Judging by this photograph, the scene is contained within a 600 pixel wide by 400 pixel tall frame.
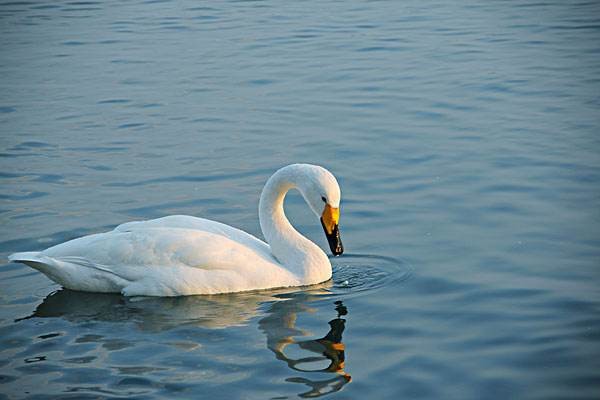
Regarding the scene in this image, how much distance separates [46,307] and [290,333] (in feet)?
7.05

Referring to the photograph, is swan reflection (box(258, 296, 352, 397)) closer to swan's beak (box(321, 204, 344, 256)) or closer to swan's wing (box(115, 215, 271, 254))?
swan's beak (box(321, 204, 344, 256))

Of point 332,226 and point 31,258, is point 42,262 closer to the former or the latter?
point 31,258

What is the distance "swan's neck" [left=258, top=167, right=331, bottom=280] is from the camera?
9523 millimetres

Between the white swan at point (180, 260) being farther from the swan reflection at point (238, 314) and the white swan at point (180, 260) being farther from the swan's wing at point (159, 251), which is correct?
the swan reflection at point (238, 314)

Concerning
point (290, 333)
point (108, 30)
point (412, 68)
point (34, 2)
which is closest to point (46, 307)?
point (290, 333)

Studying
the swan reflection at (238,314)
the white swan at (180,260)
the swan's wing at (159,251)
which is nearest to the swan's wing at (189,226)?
the white swan at (180,260)

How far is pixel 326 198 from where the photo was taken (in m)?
9.34

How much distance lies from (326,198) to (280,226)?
0.63m

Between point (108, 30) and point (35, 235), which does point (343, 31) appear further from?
point (35, 235)

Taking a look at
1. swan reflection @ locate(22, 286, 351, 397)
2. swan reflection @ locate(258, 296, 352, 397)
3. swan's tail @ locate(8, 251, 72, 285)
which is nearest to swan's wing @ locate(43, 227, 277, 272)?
swan's tail @ locate(8, 251, 72, 285)

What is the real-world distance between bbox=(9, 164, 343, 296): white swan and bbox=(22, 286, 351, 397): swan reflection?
4.7 inches

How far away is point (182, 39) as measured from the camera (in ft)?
66.7

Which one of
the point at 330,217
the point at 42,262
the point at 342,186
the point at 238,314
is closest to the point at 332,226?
the point at 330,217

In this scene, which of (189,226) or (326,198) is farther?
(189,226)
